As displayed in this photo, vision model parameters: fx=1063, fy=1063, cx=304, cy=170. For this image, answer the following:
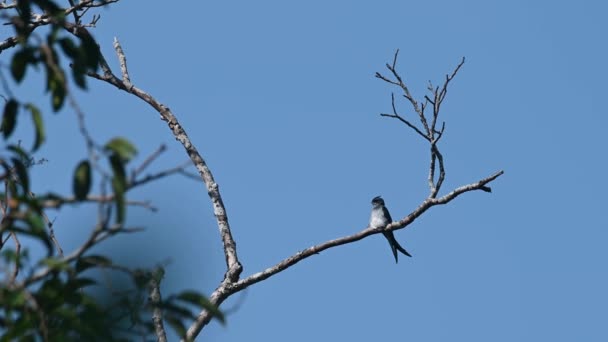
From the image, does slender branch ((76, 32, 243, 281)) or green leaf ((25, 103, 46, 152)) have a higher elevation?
slender branch ((76, 32, 243, 281))

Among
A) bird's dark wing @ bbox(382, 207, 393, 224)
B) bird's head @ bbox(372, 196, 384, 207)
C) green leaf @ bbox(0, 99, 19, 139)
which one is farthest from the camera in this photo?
Result: bird's head @ bbox(372, 196, 384, 207)

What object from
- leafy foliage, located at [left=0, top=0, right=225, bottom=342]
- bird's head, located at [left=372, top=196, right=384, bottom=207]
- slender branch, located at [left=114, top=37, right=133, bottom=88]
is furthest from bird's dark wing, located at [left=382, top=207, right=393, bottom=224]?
leafy foliage, located at [left=0, top=0, right=225, bottom=342]

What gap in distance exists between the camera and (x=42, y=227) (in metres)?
3.28

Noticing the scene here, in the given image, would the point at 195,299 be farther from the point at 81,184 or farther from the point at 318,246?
the point at 318,246

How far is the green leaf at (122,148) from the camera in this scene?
126 inches

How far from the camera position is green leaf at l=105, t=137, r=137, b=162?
10.5 ft

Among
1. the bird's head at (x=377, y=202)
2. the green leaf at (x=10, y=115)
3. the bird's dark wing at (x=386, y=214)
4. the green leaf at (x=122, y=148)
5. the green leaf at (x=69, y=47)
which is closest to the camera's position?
the green leaf at (x=122, y=148)

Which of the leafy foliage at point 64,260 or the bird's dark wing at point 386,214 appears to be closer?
the leafy foliage at point 64,260

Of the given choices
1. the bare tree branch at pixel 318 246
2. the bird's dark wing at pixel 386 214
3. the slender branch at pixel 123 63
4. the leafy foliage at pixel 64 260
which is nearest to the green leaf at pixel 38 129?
the leafy foliage at pixel 64 260

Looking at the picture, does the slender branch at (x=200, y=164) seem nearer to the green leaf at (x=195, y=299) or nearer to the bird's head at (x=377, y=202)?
the green leaf at (x=195, y=299)

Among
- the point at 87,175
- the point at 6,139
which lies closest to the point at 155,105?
the point at 6,139

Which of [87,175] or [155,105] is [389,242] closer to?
[155,105]

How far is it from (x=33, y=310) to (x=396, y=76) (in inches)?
209

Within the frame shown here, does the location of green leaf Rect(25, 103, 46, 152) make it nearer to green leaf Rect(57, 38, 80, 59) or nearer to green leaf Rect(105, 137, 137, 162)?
green leaf Rect(57, 38, 80, 59)
